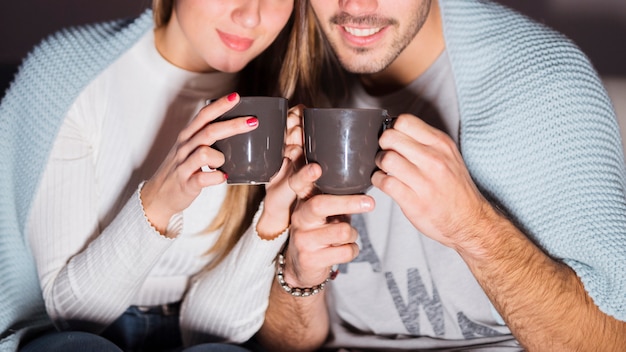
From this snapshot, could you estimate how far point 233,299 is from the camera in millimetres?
1536

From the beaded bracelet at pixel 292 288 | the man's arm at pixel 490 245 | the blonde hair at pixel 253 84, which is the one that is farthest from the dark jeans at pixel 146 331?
the man's arm at pixel 490 245

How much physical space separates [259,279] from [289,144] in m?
0.32

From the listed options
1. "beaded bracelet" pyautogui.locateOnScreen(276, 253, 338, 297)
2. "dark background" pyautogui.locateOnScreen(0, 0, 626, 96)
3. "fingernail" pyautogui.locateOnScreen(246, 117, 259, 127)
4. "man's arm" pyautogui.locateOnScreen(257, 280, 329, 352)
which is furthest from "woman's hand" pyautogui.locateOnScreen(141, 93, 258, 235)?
"dark background" pyautogui.locateOnScreen(0, 0, 626, 96)

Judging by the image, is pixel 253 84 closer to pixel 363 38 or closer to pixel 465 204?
pixel 363 38

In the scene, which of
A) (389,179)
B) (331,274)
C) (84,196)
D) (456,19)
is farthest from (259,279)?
(456,19)

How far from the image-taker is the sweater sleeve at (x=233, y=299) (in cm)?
150

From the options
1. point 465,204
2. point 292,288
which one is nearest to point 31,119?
point 292,288

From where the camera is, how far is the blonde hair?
1612mm

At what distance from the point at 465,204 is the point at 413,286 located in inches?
17.4

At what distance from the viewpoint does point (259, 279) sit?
5.02 feet

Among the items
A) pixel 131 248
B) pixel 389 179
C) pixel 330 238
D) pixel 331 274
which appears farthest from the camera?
pixel 331 274

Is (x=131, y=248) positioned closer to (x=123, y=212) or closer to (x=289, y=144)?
(x=123, y=212)

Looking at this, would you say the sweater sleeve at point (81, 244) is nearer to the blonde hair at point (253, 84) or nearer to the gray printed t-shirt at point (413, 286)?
the blonde hair at point (253, 84)

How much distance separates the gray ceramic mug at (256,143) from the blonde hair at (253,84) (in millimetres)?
398
